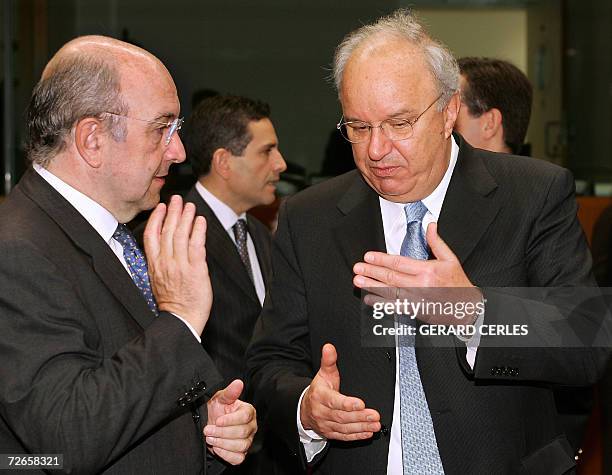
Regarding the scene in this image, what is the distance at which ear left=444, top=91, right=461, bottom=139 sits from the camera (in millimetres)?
2313

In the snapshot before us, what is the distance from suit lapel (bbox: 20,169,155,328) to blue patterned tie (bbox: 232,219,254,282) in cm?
186

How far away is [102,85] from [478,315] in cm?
97

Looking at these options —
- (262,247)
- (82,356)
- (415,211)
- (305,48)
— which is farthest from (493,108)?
(305,48)

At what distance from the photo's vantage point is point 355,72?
2.23 metres

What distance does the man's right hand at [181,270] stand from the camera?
6.08 feet

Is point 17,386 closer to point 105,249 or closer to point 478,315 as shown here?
point 105,249

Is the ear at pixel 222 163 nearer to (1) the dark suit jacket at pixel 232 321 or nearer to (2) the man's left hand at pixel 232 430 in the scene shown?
(1) the dark suit jacket at pixel 232 321

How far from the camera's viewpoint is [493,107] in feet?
10.7

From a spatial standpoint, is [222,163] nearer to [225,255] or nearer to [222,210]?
[222,210]

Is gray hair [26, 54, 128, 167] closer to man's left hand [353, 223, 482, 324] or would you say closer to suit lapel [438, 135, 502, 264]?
man's left hand [353, 223, 482, 324]

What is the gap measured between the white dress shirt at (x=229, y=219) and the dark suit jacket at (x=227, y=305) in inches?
1.4

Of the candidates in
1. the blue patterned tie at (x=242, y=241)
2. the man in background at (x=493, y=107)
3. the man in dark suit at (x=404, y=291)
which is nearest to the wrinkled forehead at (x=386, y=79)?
the man in dark suit at (x=404, y=291)

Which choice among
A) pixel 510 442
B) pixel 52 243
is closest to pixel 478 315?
pixel 510 442

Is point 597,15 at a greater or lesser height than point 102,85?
lesser
